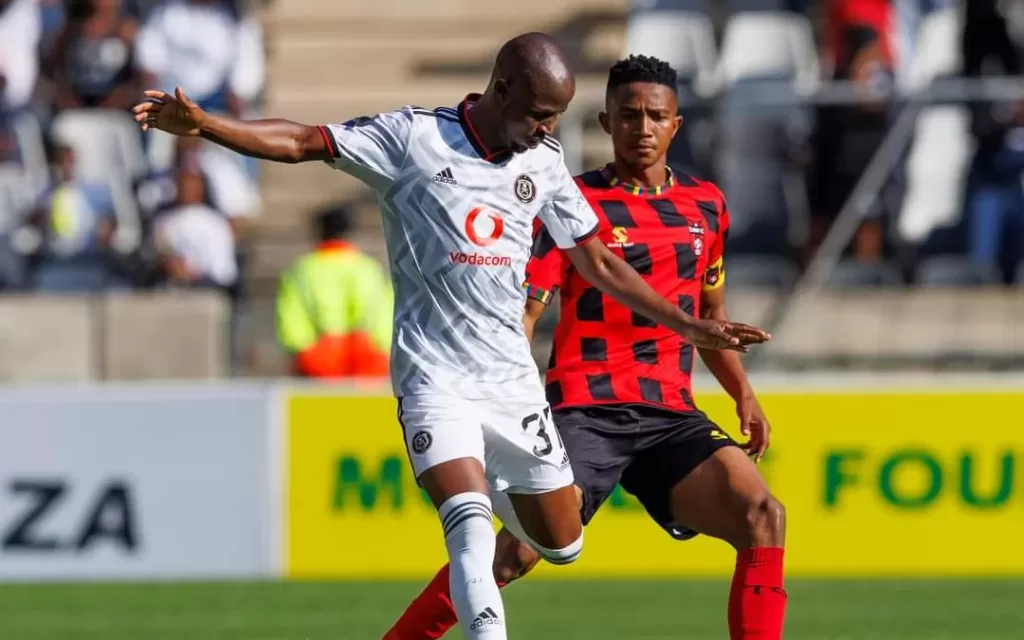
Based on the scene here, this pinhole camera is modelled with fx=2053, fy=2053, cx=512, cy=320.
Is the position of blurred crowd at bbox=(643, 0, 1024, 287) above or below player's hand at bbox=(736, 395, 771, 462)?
above

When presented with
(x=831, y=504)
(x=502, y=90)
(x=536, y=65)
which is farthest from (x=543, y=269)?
(x=831, y=504)

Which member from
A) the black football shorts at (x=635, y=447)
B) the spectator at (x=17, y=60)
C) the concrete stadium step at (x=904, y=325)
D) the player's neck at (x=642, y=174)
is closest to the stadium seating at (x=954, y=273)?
the concrete stadium step at (x=904, y=325)

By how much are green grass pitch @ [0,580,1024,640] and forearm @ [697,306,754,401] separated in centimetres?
209

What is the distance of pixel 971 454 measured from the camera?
1188 cm

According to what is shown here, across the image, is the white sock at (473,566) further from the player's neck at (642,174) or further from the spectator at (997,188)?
the spectator at (997,188)

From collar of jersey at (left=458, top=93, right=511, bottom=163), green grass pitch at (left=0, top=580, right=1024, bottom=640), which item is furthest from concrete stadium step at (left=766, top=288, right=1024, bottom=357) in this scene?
collar of jersey at (left=458, top=93, right=511, bottom=163)

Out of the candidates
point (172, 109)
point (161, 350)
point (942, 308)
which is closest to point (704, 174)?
point (942, 308)

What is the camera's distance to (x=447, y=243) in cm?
620

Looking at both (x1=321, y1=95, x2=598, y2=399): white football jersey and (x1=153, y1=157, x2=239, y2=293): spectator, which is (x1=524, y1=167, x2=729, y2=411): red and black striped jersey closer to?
(x1=321, y1=95, x2=598, y2=399): white football jersey

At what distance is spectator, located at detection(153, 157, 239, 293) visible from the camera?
44.8 ft

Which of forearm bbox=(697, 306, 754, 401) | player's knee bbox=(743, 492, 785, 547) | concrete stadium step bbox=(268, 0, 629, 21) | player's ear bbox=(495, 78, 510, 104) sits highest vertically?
concrete stadium step bbox=(268, 0, 629, 21)

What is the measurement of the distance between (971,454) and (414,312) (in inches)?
252

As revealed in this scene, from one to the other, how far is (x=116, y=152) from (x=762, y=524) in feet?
30.8

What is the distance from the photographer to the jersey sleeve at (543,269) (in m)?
7.17
